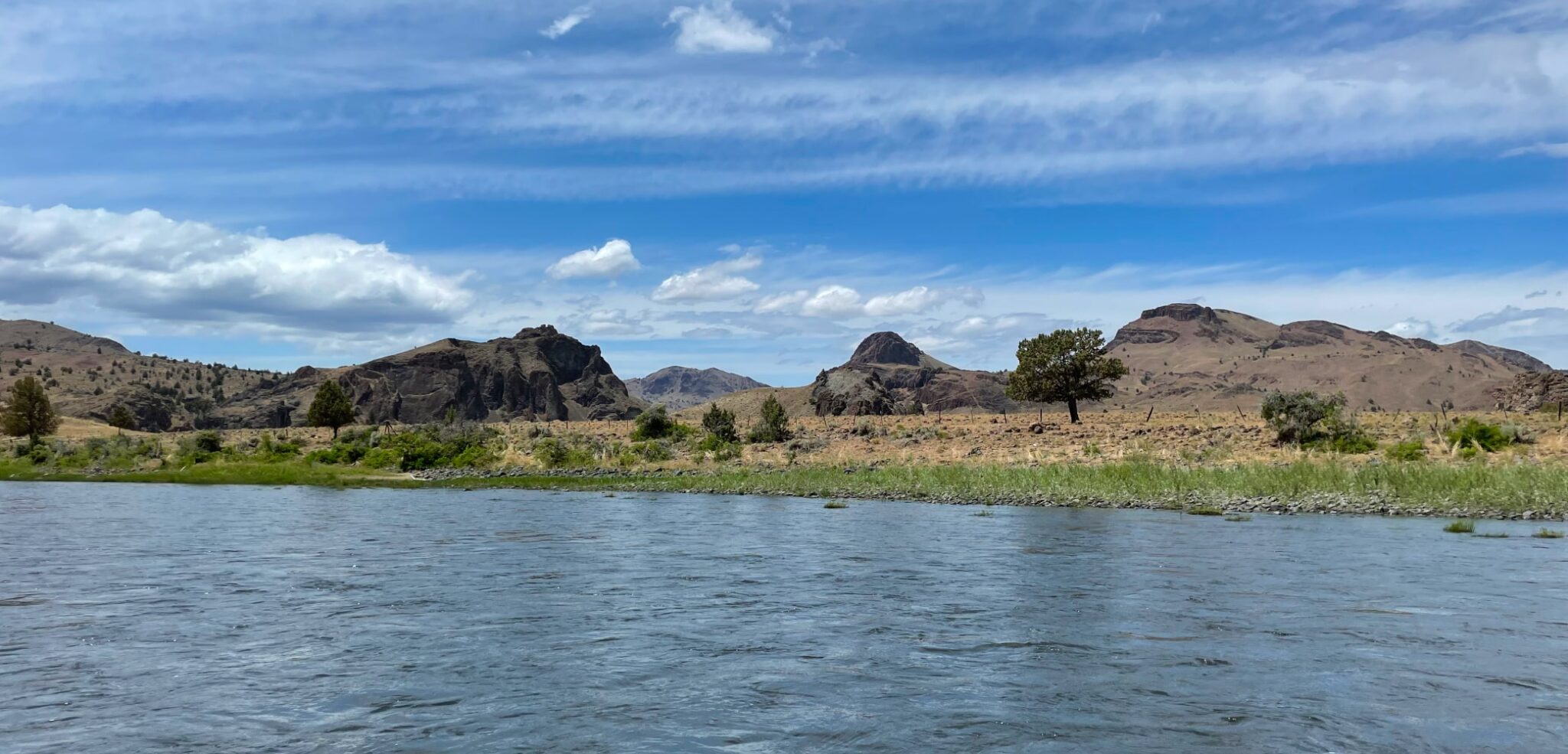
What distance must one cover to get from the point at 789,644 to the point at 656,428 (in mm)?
63106

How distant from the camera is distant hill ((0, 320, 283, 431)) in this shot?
13000 centimetres

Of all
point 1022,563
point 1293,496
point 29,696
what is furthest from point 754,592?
point 1293,496

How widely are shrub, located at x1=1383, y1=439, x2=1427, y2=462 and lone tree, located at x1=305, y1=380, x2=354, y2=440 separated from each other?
2988 inches

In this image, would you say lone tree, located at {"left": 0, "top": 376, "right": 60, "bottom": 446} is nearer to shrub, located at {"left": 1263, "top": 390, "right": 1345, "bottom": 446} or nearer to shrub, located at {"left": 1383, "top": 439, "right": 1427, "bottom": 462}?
shrub, located at {"left": 1263, "top": 390, "right": 1345, "bottom": 446}

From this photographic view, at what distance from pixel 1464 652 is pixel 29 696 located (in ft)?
53.8

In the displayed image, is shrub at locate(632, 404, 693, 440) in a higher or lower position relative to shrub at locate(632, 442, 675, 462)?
higher

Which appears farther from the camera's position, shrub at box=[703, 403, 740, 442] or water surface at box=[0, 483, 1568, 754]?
shrub at box=[703, 403, 740, 442]

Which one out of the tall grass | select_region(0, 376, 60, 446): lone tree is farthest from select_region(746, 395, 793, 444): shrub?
select_region(0, 376, 60, 446): lone tree

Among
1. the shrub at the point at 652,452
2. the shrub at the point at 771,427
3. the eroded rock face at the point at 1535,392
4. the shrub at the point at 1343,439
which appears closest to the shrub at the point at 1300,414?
the shrub at the point at 1343,439

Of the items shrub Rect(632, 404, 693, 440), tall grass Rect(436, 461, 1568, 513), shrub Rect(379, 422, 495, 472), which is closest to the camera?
tall grass Rect(436, 461, 1568, 513)

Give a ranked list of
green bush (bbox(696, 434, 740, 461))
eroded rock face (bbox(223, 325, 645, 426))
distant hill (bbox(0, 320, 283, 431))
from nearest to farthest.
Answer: green bush (bbox(696, 434, 740, 461)) → distant hill (bbox(0, 320, 283, 431)) → eroded rock face (bbox(223, 325, 645, 426))

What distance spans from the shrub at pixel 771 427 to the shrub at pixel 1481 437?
3851 cm

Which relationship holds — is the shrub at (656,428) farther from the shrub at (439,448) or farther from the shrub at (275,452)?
the shrub at (275,452)

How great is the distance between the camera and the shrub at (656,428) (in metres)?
74.9
